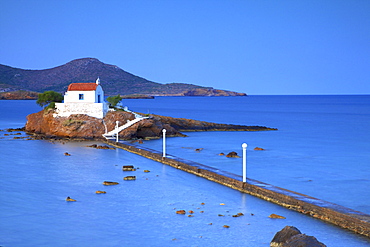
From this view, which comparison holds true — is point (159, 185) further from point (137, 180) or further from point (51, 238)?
point (51, 238)

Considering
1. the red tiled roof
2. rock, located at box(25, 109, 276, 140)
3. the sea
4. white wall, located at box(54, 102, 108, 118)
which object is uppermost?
the red tiled roof

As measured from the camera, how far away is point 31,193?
79.0ft

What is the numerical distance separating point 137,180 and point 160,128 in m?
25.6

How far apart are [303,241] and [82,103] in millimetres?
40524

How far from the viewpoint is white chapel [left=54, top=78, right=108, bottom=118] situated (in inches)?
1996

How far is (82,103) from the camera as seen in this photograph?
50875 mm

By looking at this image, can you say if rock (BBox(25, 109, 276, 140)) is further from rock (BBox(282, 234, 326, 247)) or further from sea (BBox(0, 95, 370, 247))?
rock (BBox(282, 234, 326, 247))

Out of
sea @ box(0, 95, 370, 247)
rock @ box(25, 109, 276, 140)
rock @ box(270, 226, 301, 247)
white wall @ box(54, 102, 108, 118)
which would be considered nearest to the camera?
rock @ box(270, 226, 301, 247)

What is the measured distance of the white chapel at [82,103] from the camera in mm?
50688

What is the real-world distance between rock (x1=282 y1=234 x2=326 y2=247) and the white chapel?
38.8 meters

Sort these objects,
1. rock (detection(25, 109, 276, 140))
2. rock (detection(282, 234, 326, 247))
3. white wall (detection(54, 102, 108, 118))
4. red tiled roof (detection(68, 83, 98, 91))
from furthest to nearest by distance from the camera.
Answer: red tiled roof (detection(68, 83, 98, 91)) → white wall (detection(54, 102, 108, 118)) → rock (detection(25, 109, 276, 140)) → rock (detection(282, 234, 326, 247))

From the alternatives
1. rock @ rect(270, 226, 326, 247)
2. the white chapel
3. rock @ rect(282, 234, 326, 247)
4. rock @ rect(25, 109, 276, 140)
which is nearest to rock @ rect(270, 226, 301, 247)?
rock @ rect(270, 226, 326, 247)

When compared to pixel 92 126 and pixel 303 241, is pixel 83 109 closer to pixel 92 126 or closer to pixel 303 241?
pixel 92 126

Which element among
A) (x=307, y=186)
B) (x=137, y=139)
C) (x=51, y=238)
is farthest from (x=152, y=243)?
(x=137, y=139)
